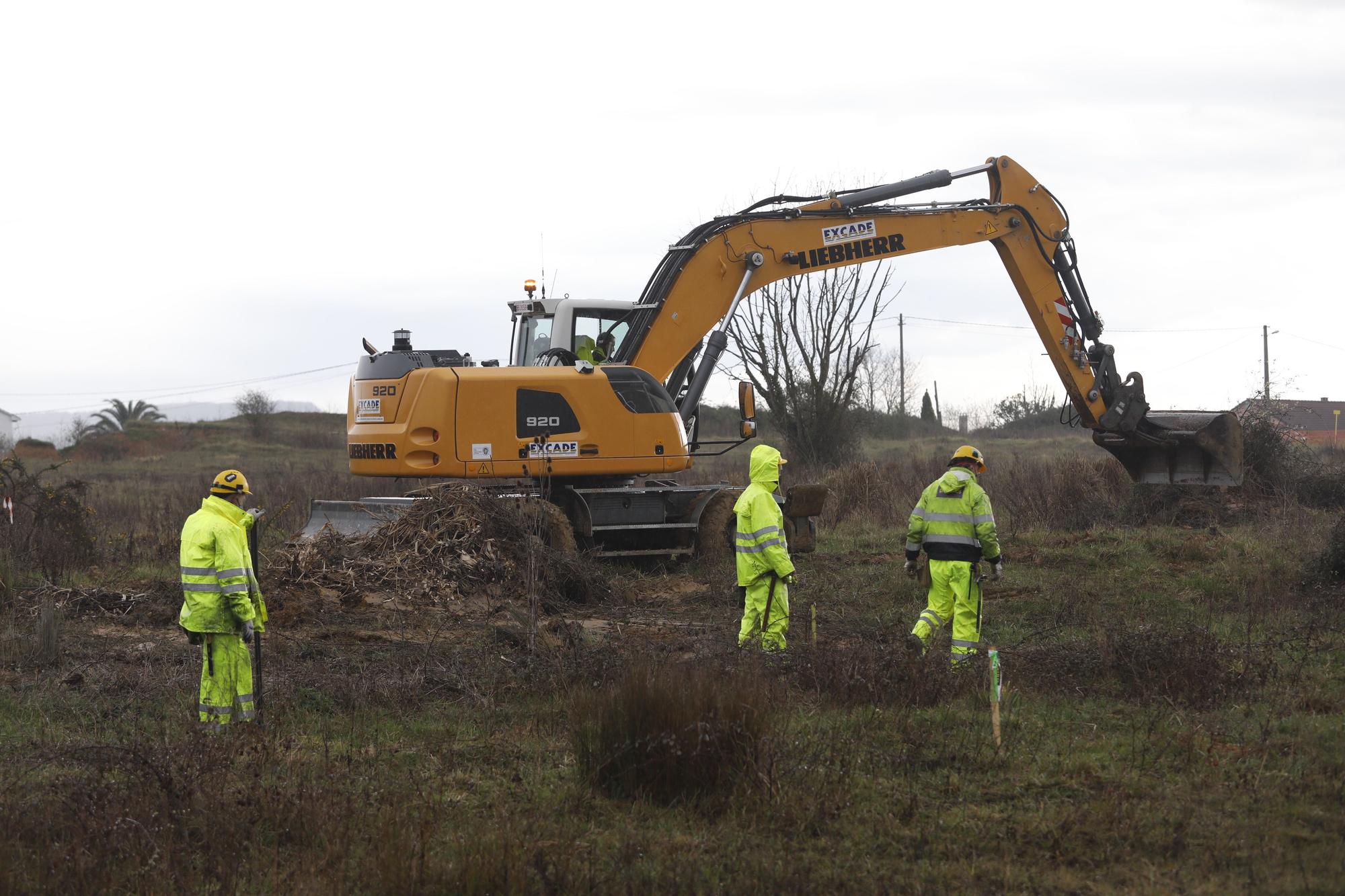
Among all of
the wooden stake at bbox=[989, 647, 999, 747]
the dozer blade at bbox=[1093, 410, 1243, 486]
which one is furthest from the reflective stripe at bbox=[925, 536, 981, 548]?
the dozer blade at bbox=[1093, 410, 1243, 486]

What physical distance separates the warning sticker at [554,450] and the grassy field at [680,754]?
6.68 feet

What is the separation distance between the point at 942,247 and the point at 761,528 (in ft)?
23.9

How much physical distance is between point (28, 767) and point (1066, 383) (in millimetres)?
12900

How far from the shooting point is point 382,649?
1041 centimetres

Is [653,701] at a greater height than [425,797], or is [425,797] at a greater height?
[653,701]

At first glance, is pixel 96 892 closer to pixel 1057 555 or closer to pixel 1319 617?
pixel 1319 617

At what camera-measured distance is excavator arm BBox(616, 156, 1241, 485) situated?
1484cm

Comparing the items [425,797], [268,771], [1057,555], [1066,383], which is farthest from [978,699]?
[1066,383]

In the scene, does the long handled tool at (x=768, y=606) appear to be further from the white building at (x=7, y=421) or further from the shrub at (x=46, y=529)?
the white building at (x=7, y=421)

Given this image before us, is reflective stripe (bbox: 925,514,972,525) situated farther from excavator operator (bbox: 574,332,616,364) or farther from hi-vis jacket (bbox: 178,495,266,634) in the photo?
excavator operator (bbox: 574,332,616,364)

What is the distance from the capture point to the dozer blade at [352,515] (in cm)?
1403

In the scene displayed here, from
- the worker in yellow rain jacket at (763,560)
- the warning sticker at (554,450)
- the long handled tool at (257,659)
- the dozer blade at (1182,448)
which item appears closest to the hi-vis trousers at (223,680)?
the long handled tool at (257,659)

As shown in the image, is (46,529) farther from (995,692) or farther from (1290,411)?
(1290,411)

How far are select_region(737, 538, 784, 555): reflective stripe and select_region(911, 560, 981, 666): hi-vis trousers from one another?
1.18 m
